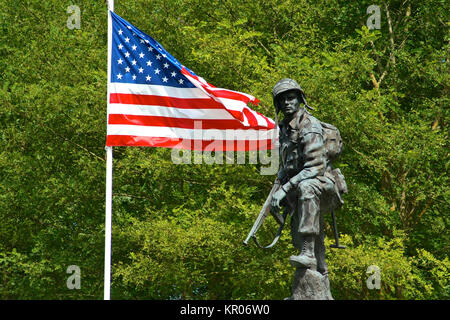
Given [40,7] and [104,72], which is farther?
[40,7]

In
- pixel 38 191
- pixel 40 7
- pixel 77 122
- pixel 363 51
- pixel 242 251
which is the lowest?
pixel 242 251

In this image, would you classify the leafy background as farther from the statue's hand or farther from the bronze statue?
the statue's hand

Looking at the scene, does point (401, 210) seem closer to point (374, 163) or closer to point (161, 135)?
Answer: point (374, 163)

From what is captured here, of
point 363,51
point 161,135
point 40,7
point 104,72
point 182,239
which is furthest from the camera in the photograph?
point 40,7

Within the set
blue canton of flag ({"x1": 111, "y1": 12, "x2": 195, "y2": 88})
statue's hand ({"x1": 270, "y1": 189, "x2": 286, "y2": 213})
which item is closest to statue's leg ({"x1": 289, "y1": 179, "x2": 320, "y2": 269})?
statue's hand ({"x1": 270, "y1": 189, "x2": 286, "y2": 213})

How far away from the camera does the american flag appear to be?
13117 millimetres

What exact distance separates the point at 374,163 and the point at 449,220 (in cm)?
274

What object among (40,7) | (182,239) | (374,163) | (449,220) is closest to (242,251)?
(182,239)

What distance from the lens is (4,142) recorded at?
69.9 ft

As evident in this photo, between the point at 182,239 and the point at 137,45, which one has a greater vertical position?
the point at 137,45

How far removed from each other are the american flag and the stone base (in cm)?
409

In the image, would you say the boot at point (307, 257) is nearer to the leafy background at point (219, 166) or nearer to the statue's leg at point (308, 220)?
the statue's leg at point (308, 220)

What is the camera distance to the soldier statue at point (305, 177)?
31.8 ft

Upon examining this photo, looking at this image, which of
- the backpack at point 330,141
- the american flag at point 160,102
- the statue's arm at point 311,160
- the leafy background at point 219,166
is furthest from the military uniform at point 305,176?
the leafy background at point 219,166
